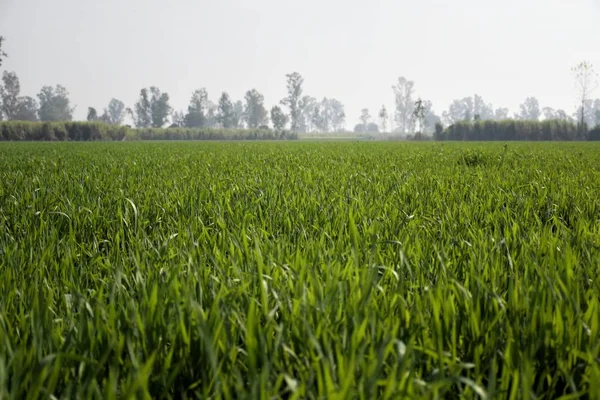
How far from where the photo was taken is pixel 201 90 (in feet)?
445

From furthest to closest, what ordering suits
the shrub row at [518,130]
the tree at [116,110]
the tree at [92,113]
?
1. the tree at [116,110]
2. the tree at [92,113]
3. the shrub row at [518,130]

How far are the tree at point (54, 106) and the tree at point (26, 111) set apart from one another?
3.70m

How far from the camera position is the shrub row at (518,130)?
209 ft

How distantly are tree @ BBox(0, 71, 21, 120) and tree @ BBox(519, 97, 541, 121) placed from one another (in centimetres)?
18879

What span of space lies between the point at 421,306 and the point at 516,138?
71.0 metres

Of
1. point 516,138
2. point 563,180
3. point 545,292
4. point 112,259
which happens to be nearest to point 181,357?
point 545,292

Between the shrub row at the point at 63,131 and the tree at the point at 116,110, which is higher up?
the tree at the point at 116,110

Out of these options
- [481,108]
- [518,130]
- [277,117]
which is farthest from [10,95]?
[481,108]

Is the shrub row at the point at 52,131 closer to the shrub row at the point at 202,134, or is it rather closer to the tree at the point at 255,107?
the shrub row at the point at 202,134

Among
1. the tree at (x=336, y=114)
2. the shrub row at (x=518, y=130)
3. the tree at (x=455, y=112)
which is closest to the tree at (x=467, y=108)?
the tree at (x=455, y=112)

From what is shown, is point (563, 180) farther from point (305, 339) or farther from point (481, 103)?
point (481, 103)

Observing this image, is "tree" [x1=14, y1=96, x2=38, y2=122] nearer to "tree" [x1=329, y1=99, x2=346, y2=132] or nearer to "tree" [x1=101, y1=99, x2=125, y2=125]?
"tree" [x1=101, y1=99, x2=125, y2=125]

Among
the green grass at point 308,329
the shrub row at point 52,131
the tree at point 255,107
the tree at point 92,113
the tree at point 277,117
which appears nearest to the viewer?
the green grass at point 308,329

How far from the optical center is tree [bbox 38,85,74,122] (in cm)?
14488
